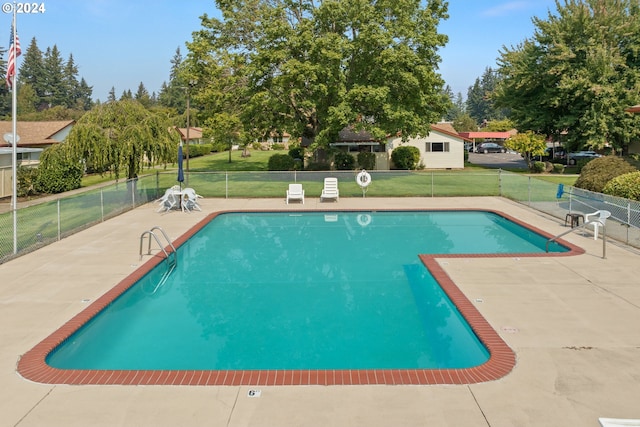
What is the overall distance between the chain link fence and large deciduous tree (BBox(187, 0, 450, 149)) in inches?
171

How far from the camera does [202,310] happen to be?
997 centimetres

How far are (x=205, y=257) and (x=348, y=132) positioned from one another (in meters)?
30.0

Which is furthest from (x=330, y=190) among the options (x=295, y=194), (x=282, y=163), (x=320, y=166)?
(x=282, y=163)

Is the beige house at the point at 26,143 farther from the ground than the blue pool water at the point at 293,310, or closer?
farther from the ground

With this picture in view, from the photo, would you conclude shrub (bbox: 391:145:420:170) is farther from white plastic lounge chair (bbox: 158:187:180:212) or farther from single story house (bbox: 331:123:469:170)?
white plastic lounge chair (bbox: 158:187:180:212)

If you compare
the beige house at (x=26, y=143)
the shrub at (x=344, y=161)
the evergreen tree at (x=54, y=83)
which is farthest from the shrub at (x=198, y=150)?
the evergreen tree at (x=54, y=83)

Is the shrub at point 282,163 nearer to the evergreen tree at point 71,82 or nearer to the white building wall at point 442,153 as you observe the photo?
the white building wall at point 442,153

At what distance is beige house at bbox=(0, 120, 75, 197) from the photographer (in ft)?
78.2

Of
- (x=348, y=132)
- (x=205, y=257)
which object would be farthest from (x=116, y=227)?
(x=348, y=132)

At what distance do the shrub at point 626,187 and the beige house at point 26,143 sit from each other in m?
24.6

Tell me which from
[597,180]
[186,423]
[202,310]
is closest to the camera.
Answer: [186,423]

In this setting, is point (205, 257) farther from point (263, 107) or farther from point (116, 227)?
point (263, 107)

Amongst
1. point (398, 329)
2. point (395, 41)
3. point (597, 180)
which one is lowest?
point (398, 329)

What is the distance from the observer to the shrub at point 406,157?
4047 cm
